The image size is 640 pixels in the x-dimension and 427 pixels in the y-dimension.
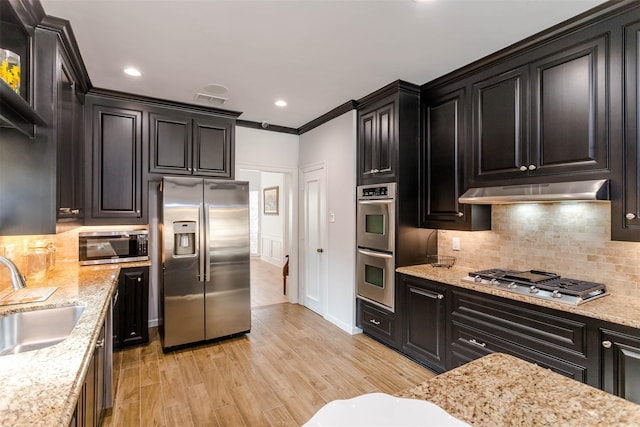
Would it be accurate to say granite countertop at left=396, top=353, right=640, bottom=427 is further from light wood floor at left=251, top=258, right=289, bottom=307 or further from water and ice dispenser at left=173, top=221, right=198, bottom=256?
light wood floor at left=251, top=258, right=289, bottom=307

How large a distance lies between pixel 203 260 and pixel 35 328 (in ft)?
5.71

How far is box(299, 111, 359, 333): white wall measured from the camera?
12.6ft

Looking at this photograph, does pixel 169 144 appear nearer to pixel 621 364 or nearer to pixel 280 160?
pixel 280 160

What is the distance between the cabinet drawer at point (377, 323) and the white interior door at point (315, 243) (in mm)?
742

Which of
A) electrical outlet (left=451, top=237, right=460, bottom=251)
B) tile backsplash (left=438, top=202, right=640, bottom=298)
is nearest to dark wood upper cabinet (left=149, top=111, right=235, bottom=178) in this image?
electrical outlet (left=451, top=237, right=460, bottom=251)

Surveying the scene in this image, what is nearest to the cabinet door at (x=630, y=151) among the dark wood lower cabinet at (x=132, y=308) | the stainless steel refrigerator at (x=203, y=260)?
the stainless steel refrigerator at (x=203, y=260)

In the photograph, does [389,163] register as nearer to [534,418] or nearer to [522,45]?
[522,45]

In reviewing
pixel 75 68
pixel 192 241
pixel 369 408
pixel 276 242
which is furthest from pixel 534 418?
pixel 276 242

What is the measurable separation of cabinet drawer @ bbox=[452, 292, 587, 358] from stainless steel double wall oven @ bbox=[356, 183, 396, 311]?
806mm

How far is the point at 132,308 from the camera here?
11.1 feet

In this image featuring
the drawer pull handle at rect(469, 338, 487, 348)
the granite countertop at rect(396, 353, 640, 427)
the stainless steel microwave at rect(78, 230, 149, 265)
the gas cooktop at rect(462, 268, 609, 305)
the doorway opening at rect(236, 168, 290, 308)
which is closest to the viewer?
the granite countertop at rect(396, 353, 640, 427)

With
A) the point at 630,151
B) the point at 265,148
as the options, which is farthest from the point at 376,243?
the point at 265,148

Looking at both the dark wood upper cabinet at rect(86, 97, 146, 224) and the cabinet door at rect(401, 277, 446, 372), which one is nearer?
the cabinet door at rect(401, 277, 446, 372)

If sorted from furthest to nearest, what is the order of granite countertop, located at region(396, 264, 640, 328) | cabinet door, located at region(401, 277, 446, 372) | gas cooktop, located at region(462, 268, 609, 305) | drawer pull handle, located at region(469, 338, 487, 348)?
1. cabinet door, located at region(401, 277, 446, 372)
2. drawer pull handle, located at region(469, 338, 487, 348)
3. gas cooktop, located at region(462, 268, 609, 305)
4. granite countertop, located at region(396, 264, 640, 328)
